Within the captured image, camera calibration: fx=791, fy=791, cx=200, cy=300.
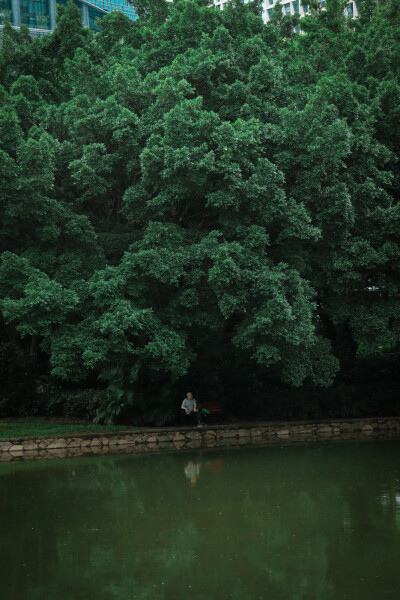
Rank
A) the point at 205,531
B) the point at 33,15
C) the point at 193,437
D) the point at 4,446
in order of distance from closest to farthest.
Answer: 1. the point at 205,531
2. the point at 4,446
3. the point at 193,437
4. the point at 33,15

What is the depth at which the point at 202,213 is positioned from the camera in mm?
21750

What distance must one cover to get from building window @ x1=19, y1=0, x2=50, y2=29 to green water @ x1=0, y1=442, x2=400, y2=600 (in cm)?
5771

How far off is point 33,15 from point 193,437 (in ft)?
181

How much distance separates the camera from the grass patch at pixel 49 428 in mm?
19891

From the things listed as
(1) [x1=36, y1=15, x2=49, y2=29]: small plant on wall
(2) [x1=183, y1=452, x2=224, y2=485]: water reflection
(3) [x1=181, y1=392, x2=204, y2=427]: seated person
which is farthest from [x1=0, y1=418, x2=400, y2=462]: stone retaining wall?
(1) [x1=36, y1=15, x2=49, y2=29]: small plant on wall

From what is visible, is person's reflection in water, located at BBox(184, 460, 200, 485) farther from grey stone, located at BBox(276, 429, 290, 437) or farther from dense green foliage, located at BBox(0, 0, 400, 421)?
grey stone, located at BBox(276, 429, 290, 437)

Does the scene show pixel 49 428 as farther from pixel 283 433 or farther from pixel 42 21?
pixel 42 21

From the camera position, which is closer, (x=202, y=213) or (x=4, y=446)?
(x=4, y=446)

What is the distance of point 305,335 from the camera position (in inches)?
776

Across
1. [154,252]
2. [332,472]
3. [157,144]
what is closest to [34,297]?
[154,252]

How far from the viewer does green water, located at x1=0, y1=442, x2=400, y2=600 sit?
7.09m

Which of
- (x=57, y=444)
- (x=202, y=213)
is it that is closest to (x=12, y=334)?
(x=57, y=444)

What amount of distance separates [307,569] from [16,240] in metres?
16.5

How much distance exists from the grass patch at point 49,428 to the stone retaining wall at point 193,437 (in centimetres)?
38
